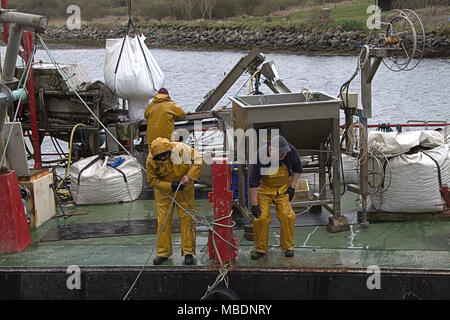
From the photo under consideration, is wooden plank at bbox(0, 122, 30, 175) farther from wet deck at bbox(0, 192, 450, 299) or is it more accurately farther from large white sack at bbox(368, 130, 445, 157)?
large white sack at bbox(368, 130, 445, 157)

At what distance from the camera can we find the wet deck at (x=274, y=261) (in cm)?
643

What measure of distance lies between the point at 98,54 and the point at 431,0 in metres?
21.0

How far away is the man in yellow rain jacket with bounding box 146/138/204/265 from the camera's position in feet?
21.2

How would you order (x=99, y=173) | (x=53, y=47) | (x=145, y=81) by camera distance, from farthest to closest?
(x=53, y=47)
(x=145, y=81)
(x=99, y=173)

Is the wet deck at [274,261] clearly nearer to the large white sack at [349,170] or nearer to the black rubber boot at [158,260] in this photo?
the black rubber boot at [158,260]

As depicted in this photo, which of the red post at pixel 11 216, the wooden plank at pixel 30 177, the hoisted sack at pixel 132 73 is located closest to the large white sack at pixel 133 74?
the hoisted sack at pixel 132 73

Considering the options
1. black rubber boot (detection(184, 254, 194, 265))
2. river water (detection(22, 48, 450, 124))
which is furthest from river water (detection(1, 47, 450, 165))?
black rubber boot (detection(184, 254, 194, 265))

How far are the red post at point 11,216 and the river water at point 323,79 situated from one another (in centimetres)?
1377

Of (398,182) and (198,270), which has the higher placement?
(398,182)

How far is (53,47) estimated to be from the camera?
1822 inches

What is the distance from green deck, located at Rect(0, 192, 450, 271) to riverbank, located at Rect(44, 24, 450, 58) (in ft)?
105
